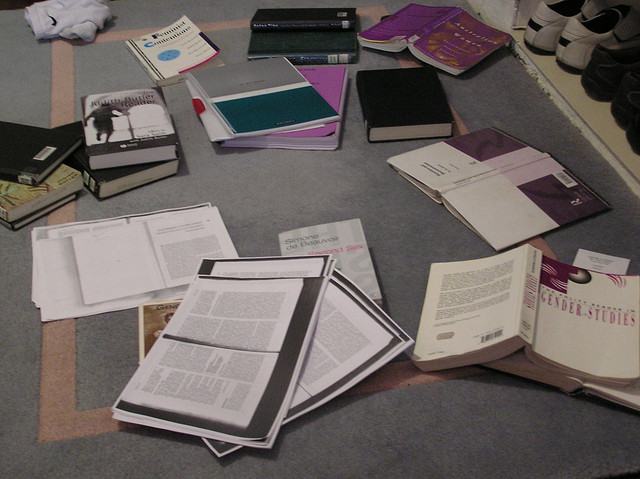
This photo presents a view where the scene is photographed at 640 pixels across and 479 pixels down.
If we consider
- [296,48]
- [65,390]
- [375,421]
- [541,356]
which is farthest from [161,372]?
[296,48]

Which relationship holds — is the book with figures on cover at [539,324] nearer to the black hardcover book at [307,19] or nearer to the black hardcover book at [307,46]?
the black hardcover book at [307,46]

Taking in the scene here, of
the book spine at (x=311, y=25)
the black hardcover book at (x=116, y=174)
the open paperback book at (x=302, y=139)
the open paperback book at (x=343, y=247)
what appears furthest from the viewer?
the book spine at (x=311, y=25)

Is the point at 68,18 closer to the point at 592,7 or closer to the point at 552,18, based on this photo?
the point at 552,18

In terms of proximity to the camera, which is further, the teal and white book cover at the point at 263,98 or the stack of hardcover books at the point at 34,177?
the teal and white book cover at the point at 263,98

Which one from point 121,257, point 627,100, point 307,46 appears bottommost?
point 121,257

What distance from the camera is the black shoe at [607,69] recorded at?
4.81 feet

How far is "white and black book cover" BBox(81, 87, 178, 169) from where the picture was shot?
4.41 ft

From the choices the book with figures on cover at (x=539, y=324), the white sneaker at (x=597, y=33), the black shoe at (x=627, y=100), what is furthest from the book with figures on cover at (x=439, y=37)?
the book with figures on cover at (x=539, y=324)

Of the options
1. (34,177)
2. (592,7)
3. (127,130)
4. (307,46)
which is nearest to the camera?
(34,177)

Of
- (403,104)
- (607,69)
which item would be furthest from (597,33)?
(403,104)

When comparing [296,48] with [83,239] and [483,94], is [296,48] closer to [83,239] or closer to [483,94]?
[483,94]

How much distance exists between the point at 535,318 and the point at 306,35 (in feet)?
3.98

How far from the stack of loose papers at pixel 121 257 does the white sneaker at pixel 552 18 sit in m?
1.08

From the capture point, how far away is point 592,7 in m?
1.67
